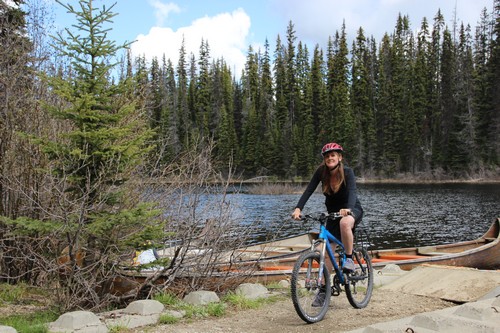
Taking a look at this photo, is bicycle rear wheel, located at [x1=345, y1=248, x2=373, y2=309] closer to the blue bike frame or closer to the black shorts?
the blue bike frame

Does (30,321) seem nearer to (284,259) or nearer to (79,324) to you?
(79,324)

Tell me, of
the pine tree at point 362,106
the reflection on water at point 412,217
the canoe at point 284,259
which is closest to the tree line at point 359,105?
the pine tree at point 362,106

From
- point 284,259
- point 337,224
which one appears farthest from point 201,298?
point 284,259

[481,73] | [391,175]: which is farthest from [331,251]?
[481,73]

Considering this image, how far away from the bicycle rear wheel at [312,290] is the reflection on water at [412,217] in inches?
397

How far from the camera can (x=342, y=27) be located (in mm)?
91125

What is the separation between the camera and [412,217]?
30.3m

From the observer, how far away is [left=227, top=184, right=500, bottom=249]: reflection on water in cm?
2317

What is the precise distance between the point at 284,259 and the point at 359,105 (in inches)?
3016

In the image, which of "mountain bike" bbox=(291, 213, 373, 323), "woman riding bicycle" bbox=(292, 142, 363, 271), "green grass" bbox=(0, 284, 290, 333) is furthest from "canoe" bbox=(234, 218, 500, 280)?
"woman riding bicycle" bbox=(292, 142, 363, 271)

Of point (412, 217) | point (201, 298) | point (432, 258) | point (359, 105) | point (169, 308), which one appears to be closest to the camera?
point (169, 308)

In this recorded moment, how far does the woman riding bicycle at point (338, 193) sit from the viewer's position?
591 cm

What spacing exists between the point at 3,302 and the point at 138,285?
213 cm

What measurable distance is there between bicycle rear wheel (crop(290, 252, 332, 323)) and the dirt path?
13 centimetres
